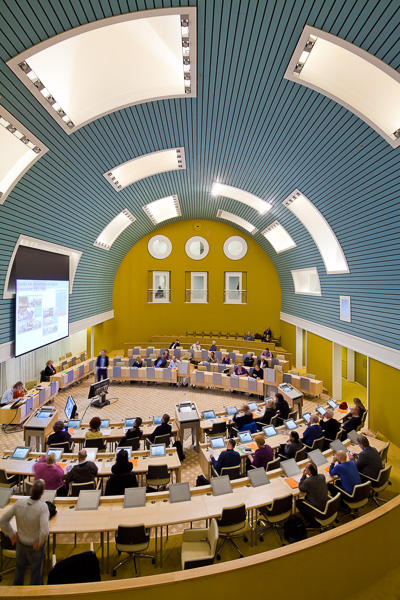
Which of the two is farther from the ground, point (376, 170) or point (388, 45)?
point (388, 45)

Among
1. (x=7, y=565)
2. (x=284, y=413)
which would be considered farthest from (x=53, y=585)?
(x=284, y=413)

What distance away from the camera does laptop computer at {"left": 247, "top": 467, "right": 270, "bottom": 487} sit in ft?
16.7

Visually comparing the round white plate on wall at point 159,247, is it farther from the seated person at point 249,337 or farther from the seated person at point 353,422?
the seated person at point 353,422

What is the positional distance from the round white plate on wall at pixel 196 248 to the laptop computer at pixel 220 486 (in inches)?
617

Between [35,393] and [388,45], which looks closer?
[388,45]

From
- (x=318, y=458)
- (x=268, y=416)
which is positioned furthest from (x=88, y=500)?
(x=268, y=416)

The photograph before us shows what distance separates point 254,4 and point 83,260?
10662mm

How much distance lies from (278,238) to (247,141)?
767 cm

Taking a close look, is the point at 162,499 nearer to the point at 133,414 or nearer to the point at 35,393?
the point at 133,414

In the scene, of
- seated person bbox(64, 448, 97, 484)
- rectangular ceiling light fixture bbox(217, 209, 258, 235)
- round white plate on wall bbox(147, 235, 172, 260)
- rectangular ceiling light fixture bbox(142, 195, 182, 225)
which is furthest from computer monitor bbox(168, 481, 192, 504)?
round white plate on wall bbox(147, 235, 172, 260)

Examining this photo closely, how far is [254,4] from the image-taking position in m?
4.81

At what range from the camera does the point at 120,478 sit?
202 inches

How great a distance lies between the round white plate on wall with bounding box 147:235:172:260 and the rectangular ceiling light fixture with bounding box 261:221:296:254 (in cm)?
633

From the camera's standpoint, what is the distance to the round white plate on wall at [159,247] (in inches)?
774
